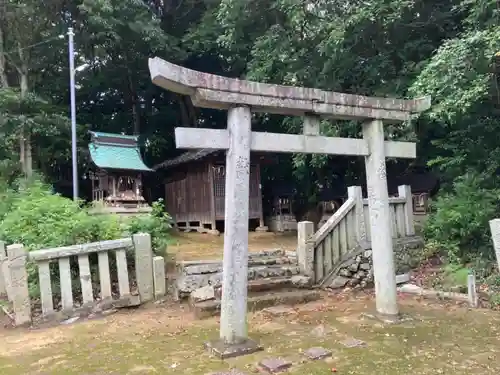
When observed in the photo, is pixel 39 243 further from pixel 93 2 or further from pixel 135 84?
pixel 135 84

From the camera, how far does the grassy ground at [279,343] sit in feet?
14.1

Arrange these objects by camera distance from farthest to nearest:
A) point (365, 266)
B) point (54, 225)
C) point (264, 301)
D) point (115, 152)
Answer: point (115, 152) → point (365, 266) → point (54, 225) → point (264, 301)

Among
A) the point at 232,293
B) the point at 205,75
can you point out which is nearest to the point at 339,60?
the point at 205,75

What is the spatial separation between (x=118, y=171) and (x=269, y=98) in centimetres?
1008

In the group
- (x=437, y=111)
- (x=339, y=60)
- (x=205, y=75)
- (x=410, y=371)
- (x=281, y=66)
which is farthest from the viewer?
(x=281, y=66)

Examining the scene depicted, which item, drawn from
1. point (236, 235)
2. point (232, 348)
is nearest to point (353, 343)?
point (232, 348)

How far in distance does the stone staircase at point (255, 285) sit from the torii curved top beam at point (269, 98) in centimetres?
317

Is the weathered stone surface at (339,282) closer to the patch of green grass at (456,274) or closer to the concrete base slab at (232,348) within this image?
the patch of green grass at (456,274)

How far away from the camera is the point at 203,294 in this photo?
655cm

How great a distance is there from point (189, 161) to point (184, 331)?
35.4ft

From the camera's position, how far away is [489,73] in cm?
Result: 769

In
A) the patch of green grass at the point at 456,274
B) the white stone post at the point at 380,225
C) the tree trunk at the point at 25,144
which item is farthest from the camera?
the tree trunk at the point at 25,144

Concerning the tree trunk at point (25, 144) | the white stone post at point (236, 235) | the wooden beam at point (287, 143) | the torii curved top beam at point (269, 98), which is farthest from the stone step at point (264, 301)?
the tree trunk at point (25, 144)

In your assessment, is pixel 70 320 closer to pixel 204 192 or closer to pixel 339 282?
pixel 339 282
